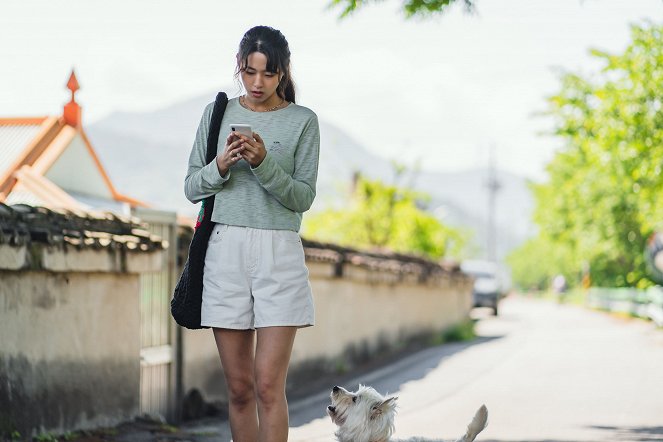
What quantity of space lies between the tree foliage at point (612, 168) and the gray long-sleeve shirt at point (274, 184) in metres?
18.3

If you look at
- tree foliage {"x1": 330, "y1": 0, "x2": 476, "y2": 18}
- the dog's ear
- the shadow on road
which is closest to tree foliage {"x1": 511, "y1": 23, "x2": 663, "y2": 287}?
the shadow on road

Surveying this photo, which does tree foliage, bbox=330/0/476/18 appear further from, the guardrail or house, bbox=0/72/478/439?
the guardrail

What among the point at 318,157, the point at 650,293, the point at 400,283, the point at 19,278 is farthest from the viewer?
the point at 650,293

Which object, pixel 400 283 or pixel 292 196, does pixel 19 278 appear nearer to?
pixel 292 196

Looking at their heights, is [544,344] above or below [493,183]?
below

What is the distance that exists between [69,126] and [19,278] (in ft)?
30.0

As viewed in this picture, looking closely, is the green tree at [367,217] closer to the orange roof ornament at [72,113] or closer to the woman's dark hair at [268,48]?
the orange roof ornament at [72,113]

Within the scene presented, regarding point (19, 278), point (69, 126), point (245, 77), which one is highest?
point (69, 126)

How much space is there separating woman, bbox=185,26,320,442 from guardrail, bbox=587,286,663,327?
25457mm

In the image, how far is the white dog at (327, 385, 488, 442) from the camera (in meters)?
5.27

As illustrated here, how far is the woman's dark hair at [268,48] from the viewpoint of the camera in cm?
470

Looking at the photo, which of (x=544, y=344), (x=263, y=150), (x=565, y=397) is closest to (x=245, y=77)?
(x=263, y=150)

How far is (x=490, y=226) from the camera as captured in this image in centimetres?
9712

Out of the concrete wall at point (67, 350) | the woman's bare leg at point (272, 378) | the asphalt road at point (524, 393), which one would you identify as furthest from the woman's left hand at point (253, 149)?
the asphalt road at point (524, 393)
